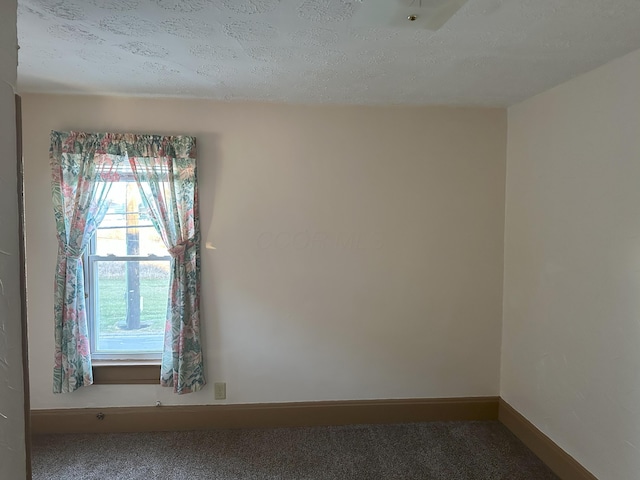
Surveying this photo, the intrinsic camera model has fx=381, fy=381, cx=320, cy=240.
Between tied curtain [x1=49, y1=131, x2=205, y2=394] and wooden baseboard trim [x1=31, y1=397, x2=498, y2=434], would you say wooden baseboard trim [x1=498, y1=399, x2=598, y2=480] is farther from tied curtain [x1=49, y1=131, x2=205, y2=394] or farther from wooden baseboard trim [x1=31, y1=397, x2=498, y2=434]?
tied curtain [x1=49, y1=131, x2=205, y2=394]

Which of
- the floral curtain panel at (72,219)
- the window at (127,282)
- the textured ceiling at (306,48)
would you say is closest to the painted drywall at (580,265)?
the textured ceiling at (306,48)

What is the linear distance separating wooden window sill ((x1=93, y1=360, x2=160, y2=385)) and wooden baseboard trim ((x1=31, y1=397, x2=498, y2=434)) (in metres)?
0.19

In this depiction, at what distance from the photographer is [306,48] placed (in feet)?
5.79

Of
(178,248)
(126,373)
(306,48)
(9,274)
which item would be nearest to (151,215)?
(178,248)

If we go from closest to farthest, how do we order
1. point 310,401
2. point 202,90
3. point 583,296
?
point 583,296 → point 202,90 → point 310,401

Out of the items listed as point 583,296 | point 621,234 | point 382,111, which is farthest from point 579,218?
point 382,111

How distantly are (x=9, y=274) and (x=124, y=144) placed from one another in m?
1.54

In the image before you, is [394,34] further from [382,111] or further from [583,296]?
[583,296]

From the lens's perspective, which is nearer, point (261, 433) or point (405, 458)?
point (405, 458)

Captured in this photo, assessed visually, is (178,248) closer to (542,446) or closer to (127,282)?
(127,282)

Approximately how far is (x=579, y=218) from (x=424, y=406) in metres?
1.67

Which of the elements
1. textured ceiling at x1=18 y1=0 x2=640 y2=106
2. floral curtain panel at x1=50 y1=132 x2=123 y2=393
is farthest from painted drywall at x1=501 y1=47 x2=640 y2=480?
floral curtain panel at x1=50 y1=132 x2=123 y2=393

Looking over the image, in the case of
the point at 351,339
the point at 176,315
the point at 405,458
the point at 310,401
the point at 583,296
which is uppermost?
the point at 583,296

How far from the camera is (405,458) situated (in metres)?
2.42
